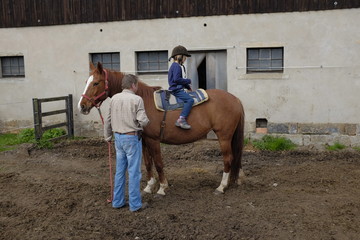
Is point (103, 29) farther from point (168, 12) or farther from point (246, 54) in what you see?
point (246, 54)

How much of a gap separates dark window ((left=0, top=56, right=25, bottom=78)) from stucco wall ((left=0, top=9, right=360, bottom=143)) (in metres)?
0.32

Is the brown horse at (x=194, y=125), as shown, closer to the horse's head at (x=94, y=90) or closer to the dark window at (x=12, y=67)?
the horse's head at (x=94, y=90)

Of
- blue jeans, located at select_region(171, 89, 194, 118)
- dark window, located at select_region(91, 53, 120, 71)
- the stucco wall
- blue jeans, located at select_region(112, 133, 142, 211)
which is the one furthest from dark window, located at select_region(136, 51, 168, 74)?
blue jeans, located at select_region(112, 133, 142, 211)

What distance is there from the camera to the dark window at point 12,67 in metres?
12.2

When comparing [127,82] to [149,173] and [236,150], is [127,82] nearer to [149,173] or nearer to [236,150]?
[149,173]

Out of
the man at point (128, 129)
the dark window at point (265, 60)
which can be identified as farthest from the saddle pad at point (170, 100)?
the dark window at point (265, 60)

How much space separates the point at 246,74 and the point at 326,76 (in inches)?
82.4

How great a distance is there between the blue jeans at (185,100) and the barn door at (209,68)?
446 centimetres

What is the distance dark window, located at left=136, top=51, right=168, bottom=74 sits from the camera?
11047 millimetres

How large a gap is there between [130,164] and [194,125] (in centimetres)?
150

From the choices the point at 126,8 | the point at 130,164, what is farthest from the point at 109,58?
the point at 130,164

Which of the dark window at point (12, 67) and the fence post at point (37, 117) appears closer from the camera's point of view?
the fence post at point (37, 117)

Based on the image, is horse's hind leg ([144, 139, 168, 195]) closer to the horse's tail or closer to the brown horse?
the brown horse

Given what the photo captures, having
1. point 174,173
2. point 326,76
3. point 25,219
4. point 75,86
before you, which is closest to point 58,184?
point 25,219
